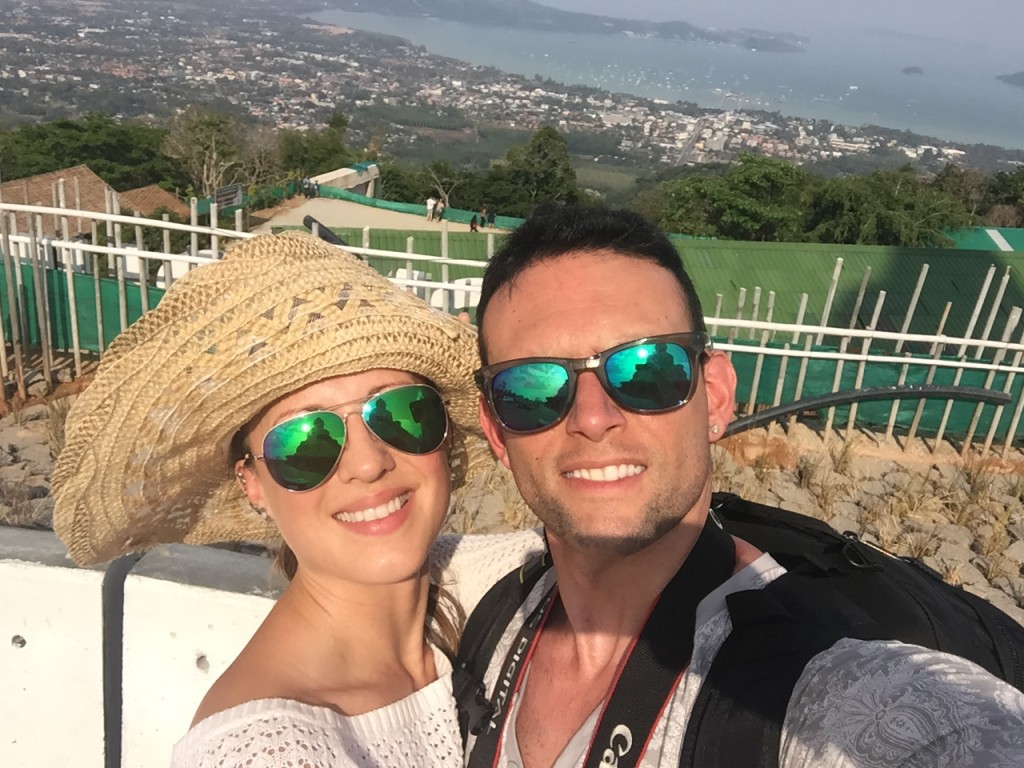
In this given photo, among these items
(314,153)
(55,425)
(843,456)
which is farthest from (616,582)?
(314,153)

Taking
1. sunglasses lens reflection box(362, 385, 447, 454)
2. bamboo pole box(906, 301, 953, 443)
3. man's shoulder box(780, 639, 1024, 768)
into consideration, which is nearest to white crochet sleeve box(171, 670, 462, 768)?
sunglasses lens reflection box(362, 385, 447, 454)

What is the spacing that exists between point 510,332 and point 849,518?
15.3 feet

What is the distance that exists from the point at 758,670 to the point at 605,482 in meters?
0.49

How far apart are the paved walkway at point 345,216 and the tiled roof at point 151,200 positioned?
6788 millimetres

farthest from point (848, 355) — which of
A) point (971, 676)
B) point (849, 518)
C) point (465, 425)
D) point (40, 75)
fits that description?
point (40, 75)

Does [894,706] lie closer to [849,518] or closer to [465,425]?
[465,425]

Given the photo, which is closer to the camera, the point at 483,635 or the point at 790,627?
the point at 790,627

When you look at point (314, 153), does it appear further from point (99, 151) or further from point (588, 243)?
point (588, 243)

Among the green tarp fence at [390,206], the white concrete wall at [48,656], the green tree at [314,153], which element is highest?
the white concrete wall at [48,656]

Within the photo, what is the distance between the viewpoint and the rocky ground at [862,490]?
4.94m

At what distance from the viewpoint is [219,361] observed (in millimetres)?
1532

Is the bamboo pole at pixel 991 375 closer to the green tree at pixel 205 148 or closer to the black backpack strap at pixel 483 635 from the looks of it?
the black backpack strap at pixel 483 635

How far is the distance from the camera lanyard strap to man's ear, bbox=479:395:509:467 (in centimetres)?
51

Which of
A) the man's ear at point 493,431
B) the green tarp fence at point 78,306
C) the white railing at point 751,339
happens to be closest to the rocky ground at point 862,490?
the white railing at point 751,339
